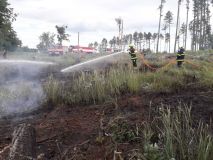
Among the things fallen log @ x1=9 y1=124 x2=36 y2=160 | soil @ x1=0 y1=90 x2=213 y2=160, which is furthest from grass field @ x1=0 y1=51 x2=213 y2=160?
fallen log @ x1=9 y1=124 x2=36 y2=160

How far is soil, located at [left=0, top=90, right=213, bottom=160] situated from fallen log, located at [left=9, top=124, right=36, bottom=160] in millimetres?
152

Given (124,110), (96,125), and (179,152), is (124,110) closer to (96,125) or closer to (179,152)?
(96,125)

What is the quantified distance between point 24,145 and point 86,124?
195 cm

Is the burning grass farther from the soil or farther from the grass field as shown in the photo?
the soil

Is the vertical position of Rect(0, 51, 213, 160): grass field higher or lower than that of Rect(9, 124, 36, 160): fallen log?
higher

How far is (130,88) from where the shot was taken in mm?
10055

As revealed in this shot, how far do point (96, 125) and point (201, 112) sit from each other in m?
2.40

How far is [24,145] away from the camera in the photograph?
5520mm

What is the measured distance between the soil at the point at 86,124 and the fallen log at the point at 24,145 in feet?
0.50

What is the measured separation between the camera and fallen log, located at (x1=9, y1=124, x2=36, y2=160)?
4.96 m

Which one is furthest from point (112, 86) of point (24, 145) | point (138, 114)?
point (24, 145)

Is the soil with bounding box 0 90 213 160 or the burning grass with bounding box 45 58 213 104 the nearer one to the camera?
the soil with bounding box 0 90 213 160

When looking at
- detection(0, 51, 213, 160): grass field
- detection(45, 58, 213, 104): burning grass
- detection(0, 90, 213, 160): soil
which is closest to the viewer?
detection(0, 51, 213, 160): grass field

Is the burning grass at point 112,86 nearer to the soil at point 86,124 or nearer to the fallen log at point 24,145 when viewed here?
the soil at point 86,124
